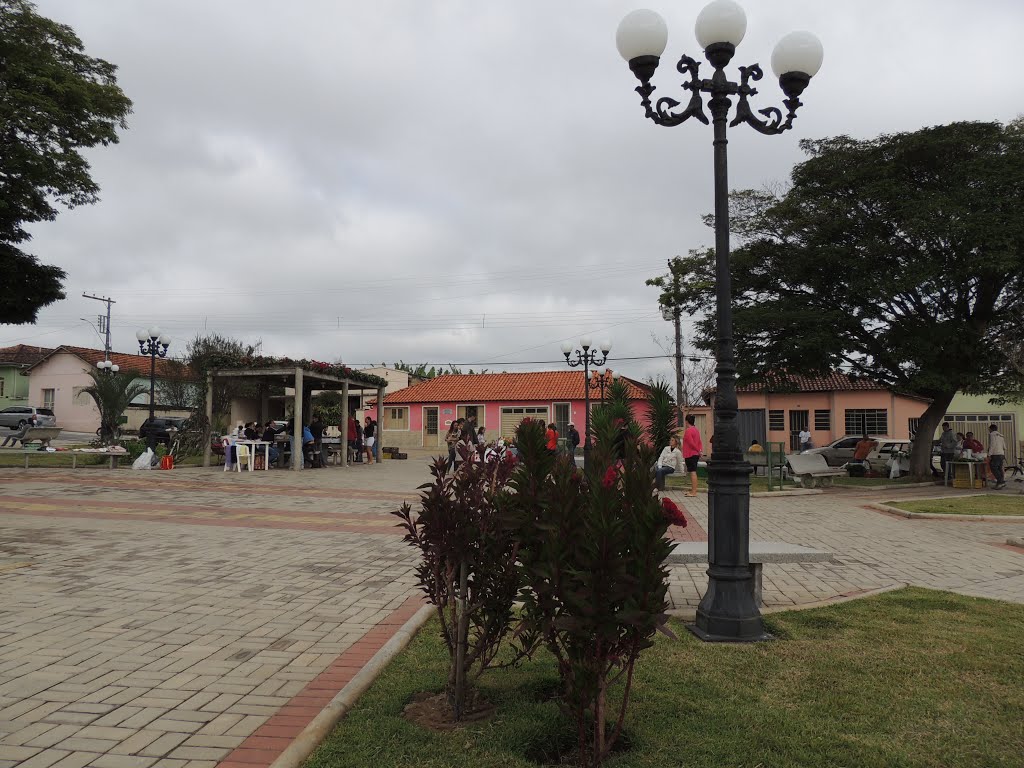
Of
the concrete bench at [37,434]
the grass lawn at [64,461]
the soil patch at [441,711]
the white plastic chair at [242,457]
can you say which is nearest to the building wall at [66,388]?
the grass lawn at [64,461]

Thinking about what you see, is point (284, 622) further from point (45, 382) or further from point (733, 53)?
point (45, 382)

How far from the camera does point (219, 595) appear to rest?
5914mm

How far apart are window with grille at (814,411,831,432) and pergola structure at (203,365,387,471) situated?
80.2 ft

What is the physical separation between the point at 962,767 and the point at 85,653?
15.1 ft

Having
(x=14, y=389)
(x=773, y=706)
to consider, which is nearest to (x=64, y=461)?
(x=773, y=706)

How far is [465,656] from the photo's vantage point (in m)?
3.39

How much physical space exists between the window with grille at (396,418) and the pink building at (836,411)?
774 inches

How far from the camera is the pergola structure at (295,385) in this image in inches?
819

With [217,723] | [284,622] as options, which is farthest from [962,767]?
[284,622]

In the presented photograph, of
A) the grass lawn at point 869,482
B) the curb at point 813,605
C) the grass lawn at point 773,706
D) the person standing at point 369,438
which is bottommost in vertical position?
the grass lawn at point 869,482

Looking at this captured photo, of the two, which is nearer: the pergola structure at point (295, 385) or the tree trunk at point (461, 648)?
the tree trunk at point (461, 648)

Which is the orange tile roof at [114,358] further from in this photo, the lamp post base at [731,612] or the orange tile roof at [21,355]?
the lamp post base at [731,612]

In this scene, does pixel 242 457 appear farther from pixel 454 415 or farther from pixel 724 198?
pixel 454 415

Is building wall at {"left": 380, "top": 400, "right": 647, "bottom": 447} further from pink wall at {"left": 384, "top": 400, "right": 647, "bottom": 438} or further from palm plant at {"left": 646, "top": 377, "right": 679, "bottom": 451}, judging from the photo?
palm plant at {"left": 646, "top": 377, "right": 679, "bottom": 451}
